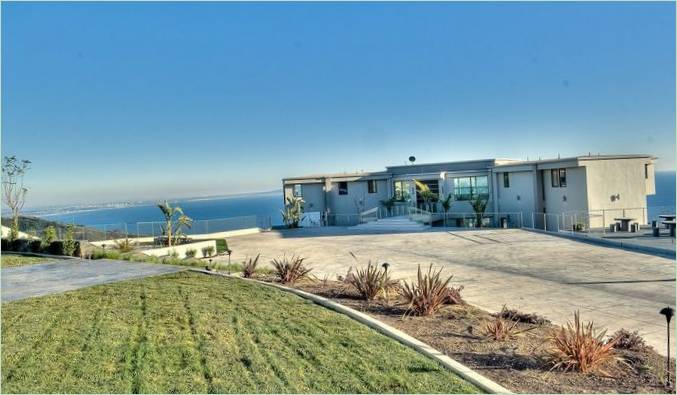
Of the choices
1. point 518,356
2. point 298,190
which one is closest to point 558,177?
point 298,190

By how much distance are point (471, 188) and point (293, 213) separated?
42.0 ft

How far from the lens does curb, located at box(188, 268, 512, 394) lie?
15.3ft

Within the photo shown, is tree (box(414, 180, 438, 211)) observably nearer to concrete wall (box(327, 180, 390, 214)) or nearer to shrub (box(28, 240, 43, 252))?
concrete wall (box(327, 180, 390, 214))

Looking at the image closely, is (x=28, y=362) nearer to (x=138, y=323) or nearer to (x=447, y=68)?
(x=138, y=323)

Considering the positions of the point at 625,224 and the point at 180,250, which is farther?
the point at 625,224

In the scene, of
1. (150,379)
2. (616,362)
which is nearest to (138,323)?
(150,379)

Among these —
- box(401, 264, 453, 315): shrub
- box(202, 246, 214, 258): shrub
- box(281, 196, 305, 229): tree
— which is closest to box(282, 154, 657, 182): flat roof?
box(281, 196, 305, 229): tree

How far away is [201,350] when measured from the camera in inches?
221

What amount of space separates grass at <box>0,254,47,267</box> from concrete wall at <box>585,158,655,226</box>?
24692 millimetres

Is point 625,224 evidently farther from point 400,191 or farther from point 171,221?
point 171,221

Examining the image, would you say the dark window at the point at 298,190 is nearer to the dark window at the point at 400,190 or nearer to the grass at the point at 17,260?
the dark window at the point at 400,190

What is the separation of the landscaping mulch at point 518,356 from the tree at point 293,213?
26.2m

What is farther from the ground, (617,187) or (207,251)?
(617,187)

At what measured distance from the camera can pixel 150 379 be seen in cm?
479
